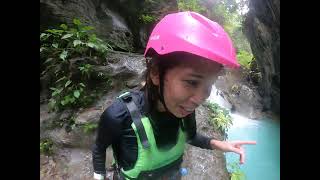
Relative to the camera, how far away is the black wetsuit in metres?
0.62

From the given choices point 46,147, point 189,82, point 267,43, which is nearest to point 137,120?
point 189,82

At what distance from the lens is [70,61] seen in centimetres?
119

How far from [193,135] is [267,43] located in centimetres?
150

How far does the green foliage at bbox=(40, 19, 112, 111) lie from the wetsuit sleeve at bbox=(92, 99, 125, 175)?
47 cm

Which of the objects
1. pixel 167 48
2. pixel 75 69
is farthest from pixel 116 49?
pixel 167 48

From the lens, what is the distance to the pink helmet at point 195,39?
0.51 meters

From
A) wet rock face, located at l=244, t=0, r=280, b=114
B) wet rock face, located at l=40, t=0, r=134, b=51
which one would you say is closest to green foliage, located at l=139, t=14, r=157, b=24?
wet rock face, located at l=40, t=0, r=134, b=51

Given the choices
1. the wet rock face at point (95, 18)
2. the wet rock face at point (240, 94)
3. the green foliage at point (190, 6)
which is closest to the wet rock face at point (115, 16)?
the wet rock face at point (95, 18)

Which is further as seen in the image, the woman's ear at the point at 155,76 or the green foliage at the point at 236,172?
the green foliage at the point at 236,172

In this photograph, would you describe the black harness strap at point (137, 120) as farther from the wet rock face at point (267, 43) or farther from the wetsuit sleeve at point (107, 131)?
the wet rock face at point (267, 43)

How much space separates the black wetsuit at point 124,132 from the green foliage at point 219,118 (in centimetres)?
33
